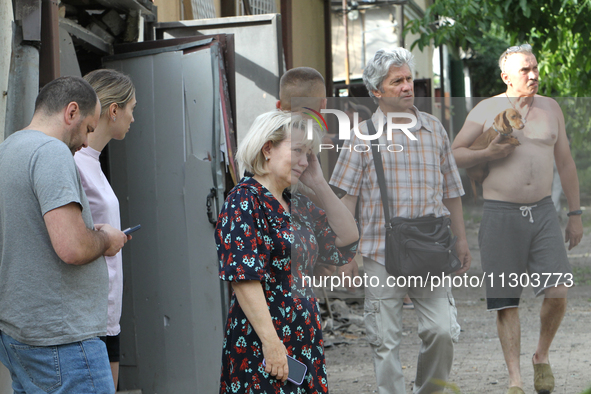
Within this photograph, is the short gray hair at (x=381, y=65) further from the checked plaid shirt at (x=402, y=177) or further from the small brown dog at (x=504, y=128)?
the small brown dog at (x=504, y=128)

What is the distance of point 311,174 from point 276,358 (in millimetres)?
779

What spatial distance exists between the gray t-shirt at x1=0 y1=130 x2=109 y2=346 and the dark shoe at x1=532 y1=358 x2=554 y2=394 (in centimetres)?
256

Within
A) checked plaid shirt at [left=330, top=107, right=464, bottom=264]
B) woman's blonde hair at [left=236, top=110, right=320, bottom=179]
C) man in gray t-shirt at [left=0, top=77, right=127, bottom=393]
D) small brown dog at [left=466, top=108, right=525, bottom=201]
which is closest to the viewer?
man in gray t-shirt at [left=0, top=77, right=127, bottom=393]

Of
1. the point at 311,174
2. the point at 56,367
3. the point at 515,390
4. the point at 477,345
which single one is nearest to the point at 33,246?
the point at 56,367

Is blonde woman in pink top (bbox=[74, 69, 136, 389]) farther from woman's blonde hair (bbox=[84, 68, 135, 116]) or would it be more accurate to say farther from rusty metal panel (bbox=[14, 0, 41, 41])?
rusty metal panel (bbox=[14, 0, 41, 41])

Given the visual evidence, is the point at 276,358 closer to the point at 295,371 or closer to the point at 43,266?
the point at 295,371

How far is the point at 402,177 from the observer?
3.04 m

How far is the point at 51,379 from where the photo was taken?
7.66ft

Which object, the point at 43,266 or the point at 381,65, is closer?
the point at 43,266

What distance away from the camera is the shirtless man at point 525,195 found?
289 centimetres

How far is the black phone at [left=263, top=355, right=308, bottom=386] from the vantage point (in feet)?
8.55

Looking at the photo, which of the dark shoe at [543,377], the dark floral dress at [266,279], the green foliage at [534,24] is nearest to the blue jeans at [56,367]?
the dark floral dress at [266,279]

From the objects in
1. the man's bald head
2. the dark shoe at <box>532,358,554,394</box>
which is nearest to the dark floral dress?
the man's bald head

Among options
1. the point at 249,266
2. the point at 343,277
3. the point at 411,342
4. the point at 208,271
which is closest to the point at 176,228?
the point at 208,271
